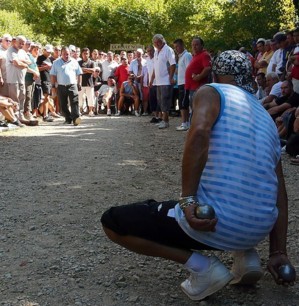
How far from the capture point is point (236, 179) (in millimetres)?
3070

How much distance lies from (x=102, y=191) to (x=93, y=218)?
1008 millimetres

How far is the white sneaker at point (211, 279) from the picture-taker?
3.21 metres

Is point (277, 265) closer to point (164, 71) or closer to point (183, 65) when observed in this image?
point (164, 71)

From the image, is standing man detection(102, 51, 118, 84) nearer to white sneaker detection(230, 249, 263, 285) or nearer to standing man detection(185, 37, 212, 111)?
standing man detection(185, 37, 212, 111)

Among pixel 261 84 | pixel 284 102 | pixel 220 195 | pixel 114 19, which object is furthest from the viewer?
pixel 114 19

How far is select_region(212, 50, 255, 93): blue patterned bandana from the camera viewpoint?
3367 millimetres

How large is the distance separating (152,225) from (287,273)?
2.76 ft

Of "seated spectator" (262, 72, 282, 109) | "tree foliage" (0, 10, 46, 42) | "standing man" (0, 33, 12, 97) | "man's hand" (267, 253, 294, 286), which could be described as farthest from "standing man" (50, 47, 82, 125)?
"tree foliage" (0, 10, 46, 42)

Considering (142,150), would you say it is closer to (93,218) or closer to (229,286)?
(93,218)

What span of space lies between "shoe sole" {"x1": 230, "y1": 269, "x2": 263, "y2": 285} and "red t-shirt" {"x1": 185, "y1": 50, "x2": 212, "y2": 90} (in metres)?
7.27

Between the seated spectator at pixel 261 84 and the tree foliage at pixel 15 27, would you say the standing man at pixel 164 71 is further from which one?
the tree foliage at pixel 15 27

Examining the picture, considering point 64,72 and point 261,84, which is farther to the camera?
point 64,72

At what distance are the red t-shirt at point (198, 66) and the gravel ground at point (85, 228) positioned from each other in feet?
4.50

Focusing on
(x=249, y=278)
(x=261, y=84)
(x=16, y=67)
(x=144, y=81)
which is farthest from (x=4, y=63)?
(x=249, y=278)
